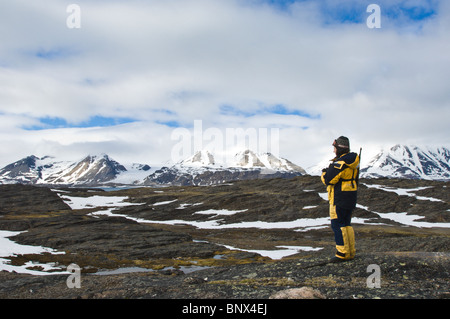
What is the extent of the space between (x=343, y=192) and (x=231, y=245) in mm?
45794

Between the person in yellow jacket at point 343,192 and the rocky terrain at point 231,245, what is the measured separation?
949 mm

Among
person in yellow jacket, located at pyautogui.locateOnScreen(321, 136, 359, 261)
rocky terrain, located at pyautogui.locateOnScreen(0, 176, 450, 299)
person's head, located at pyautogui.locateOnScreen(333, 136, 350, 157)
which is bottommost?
rocky terrain, located at pyautogui.locateOnScreen(0, 176, 450, 299)

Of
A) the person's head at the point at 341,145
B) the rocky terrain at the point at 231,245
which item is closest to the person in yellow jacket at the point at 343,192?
the person's head at the point at 341,145

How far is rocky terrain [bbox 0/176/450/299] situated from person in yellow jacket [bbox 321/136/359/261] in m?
0.95

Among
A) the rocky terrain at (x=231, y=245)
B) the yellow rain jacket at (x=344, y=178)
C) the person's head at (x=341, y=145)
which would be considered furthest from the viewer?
the person's head at (x=341, y=145)

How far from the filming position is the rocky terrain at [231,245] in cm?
1018

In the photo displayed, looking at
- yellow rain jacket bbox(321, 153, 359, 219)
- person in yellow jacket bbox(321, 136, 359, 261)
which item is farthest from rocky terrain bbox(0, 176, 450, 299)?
yellow rain jacket bbox(321, 153, 359, 219)

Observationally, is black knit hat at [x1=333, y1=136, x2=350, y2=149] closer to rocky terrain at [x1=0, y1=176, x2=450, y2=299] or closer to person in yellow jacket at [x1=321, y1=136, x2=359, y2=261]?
person in yellow jacket at [x1=321, y1=136, x2=359, y2=261]

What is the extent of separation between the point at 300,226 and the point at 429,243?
52233 millimetres

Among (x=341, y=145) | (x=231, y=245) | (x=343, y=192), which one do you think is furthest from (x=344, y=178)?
(x=231, y=245)

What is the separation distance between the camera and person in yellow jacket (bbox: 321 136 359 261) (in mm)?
11102

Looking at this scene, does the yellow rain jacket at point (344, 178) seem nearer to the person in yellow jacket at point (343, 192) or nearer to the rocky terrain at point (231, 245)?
the person in yellow jacket at point (343, 192)
